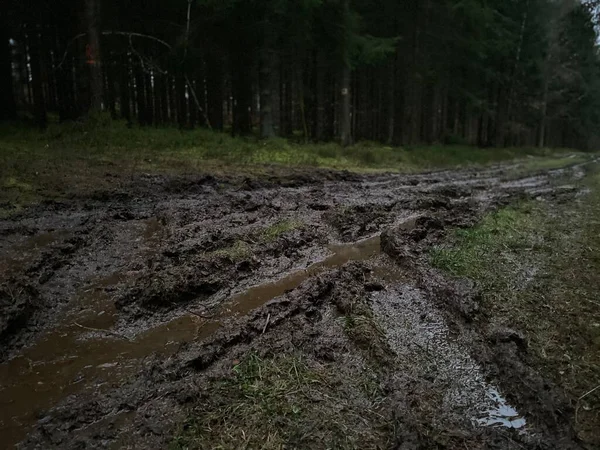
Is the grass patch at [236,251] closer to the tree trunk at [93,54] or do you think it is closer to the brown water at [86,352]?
the brown water at [86,352]

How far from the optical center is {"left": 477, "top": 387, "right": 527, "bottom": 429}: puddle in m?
2.82

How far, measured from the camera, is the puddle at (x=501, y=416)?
2.82 m

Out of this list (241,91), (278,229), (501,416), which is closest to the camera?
(501,416)

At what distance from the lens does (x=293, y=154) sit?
48.7 feet

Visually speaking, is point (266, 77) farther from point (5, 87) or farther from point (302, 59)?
point (5, 87)

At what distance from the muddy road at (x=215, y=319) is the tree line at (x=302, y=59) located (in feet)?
31.8

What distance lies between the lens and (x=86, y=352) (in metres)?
3.58

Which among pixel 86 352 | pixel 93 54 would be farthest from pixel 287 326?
pixel 93 54

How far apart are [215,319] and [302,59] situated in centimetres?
2002

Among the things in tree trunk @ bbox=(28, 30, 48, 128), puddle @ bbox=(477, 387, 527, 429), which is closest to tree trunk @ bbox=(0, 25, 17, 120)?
tree trunk @ bbox=(28, 30, 48, 128)

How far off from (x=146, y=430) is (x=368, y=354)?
5.47 ft

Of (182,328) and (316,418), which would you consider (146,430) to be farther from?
(182,328)

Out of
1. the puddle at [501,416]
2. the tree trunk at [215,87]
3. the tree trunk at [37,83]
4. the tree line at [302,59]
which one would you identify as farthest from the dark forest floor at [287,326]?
the tree trunk at [215,87]

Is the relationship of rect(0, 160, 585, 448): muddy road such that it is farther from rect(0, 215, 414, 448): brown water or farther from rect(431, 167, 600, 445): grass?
rect(431, 167, 600, 445): grass
